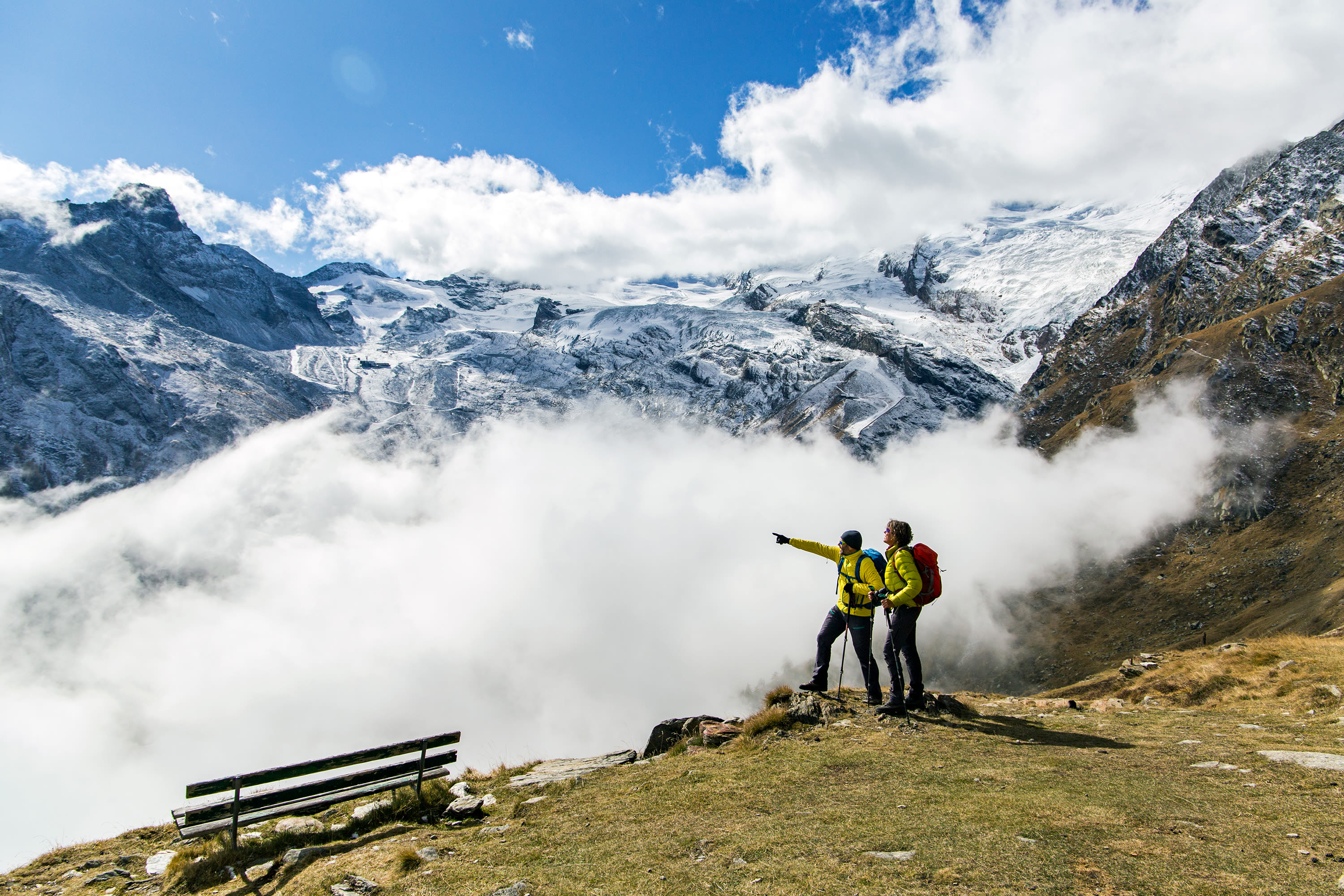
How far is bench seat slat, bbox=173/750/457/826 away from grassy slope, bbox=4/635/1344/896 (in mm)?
841

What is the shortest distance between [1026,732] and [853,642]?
4.04 metres

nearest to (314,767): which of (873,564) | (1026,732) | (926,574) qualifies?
(873,564)

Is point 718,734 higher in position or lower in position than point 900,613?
lower

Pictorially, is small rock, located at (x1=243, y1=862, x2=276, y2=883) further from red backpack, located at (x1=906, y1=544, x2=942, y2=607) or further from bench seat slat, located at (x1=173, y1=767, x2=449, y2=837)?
red backpack, located at (x1=906, y1=544, x2=942, y2=607)

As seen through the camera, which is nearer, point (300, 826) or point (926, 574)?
point (300, 826)

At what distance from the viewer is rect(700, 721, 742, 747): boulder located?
15766 mm

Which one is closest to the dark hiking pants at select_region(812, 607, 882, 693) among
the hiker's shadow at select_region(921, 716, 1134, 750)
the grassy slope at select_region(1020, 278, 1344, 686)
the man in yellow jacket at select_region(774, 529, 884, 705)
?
the man in yellow jacket at select_region(774, 529, 884, 705)

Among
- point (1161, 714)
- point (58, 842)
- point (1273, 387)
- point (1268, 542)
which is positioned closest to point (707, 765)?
point (1161, 714)

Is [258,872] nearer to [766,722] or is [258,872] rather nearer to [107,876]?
[107,876]

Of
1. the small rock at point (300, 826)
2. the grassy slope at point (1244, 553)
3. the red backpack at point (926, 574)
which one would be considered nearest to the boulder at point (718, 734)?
the red backpack at point (926, 574)

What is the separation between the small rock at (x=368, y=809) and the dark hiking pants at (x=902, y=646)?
10.7m

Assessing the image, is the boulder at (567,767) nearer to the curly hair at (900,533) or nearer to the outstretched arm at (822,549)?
the outstretched arm at (822,549)

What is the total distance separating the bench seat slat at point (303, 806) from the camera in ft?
37.4

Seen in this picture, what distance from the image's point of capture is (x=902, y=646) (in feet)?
48.7
